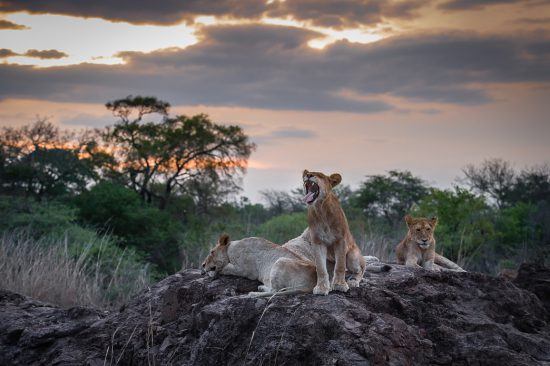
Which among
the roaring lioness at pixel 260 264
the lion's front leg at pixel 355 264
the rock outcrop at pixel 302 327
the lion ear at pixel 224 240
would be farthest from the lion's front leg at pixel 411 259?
the lion ear at pixel 224 240

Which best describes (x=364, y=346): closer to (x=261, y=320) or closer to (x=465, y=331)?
(x=261, y=320)

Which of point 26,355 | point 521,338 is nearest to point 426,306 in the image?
point 521,338

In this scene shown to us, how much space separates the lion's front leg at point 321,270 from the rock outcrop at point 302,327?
14 centimetres

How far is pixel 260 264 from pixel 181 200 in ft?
104

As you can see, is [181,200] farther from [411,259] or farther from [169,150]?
[411,259]

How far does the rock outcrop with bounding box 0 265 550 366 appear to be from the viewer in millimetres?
6445

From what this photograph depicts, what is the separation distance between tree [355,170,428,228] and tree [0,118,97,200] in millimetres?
12942

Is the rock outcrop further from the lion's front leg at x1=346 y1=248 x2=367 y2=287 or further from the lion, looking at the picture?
the lion

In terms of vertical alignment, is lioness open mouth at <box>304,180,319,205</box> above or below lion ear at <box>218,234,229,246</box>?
above

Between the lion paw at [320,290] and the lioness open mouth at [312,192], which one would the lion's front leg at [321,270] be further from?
the lioness open mouth at [312,192]

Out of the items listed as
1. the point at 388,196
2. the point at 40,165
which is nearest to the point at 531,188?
the point at 388,196

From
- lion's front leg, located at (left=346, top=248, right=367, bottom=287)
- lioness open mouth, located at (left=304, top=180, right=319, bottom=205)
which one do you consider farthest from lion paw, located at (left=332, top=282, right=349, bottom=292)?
lioness open mouth, located at (left=304, top=180, right=319, bottom=205)

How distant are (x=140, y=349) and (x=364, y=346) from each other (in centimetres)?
254

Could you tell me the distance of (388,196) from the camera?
121ft
